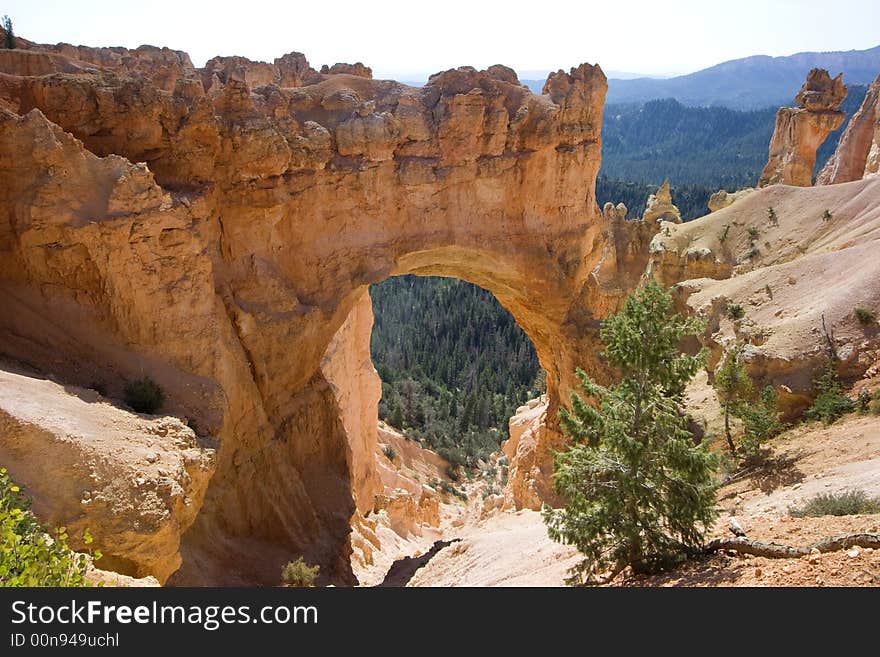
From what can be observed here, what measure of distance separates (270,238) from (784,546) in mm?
14731

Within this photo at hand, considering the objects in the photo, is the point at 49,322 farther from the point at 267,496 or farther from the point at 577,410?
the point at 577,410

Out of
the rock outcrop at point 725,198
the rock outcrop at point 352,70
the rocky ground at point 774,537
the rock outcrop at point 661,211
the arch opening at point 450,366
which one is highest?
the rock outcrop at point 352,70

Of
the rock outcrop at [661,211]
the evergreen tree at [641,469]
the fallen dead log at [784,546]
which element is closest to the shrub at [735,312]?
the evergreen tree at [641,469]

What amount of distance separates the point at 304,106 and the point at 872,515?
1713cm

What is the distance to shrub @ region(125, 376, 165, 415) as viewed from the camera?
41.2 feet

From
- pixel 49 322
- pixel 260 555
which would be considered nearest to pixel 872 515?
pixel 260 555

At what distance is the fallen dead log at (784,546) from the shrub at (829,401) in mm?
8128

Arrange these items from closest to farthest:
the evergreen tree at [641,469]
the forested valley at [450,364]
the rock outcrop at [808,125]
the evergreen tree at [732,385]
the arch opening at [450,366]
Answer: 1. the evergreen tree at [641,469]
2. the evergreen tree at [732,385]
3. the arch opening at [450,366]
4. the forested valley at [450,364]
5. the rock outcrop at [808,125]

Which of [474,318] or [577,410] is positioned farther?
[474,318]

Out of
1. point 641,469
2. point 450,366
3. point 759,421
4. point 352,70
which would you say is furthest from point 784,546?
point 450,366

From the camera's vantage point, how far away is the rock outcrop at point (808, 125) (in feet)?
164

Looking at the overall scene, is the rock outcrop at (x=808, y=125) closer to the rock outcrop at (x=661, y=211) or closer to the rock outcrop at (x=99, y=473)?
the rock outcrop at (x=661, y=211)

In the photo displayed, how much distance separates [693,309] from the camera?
25.8 m

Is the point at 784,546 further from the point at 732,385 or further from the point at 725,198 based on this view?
the point at 725,198
